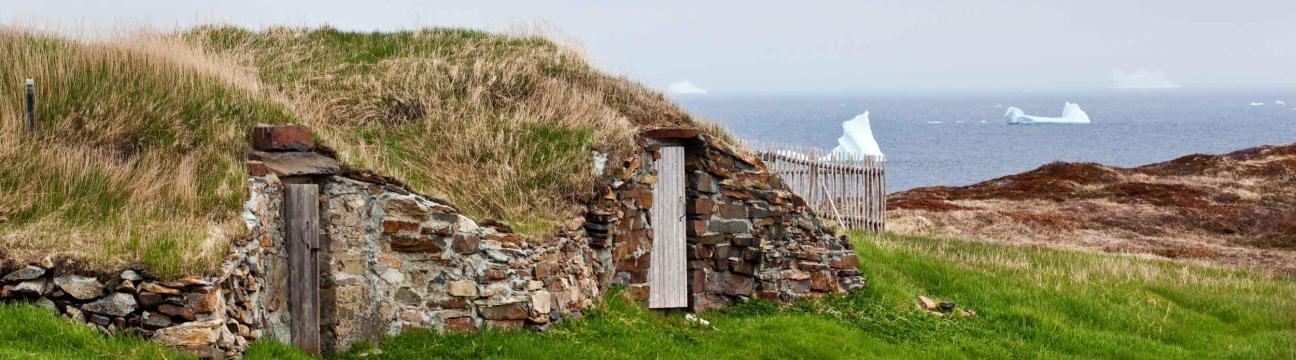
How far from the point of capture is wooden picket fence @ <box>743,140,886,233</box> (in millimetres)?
22109

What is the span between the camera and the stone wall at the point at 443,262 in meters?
8.79

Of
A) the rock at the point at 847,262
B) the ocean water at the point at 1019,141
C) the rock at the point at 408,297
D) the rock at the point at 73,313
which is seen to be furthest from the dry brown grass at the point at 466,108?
the ocean water at the point at 1019,141

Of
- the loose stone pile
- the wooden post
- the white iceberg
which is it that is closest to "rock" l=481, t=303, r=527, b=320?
the wooden post

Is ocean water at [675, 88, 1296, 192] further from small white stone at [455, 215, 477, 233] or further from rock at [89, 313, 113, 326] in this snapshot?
rock at [89, 313, 113, 326]

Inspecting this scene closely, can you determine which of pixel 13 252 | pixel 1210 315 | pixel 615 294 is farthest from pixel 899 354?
pixel 13 252

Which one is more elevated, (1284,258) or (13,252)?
(13,252)

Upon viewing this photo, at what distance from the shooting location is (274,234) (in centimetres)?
1057

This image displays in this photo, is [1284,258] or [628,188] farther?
[1284,258]

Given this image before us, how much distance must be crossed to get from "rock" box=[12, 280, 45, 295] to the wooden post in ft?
7.92

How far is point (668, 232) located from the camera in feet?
47.8

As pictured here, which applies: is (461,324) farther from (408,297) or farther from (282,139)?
(282,139)

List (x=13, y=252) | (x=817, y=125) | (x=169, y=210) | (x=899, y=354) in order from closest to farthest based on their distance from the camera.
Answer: (x=13, y=252) → (x=169, y=210) → (x=899, y=354) → (x=817, y=125)

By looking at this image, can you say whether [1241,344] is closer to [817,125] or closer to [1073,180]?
[1073,180]

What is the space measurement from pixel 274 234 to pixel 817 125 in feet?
528
